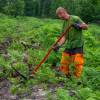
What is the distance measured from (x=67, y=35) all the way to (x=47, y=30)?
796 centimetres

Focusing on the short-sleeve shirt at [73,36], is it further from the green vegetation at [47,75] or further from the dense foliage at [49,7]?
the dense foliage at [49,7]

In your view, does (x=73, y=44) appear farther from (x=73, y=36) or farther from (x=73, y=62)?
(x=73, y=62)

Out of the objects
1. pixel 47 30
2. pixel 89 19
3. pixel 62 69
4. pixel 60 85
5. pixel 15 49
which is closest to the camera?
pixel 60 85

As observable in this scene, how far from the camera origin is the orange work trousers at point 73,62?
10.0 m

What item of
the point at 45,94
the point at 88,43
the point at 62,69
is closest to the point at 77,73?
the point at 62,69

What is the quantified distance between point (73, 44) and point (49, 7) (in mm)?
51613

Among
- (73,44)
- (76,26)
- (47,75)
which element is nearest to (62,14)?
(76,26)

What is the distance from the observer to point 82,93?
820cm

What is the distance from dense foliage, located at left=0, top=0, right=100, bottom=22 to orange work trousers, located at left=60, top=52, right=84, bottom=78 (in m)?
32.9

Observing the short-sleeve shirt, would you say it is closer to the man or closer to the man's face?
the man

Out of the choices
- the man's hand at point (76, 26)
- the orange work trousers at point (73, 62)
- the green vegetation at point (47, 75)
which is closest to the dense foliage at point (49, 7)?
the green vegetation at point (47, 75)

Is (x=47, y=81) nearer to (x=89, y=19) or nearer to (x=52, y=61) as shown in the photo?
(x=52, y=61)

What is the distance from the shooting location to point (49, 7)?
61.5m

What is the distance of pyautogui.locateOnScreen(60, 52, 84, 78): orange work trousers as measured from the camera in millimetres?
10047
